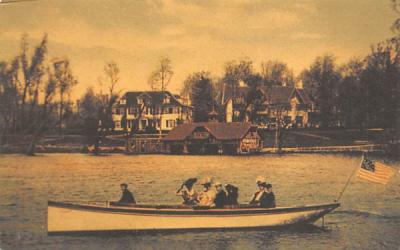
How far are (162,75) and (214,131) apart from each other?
768mm

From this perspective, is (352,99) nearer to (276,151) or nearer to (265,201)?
(276,151)

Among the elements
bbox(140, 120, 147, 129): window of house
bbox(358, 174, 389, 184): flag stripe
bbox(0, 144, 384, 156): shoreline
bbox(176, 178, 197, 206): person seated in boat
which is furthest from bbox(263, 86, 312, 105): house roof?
bbox(140, 120, 147, 129): window of house

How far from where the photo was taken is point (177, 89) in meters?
6.20

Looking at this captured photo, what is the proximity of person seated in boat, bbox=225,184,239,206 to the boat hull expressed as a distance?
4.1 inches

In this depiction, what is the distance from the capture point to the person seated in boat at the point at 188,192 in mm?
5990

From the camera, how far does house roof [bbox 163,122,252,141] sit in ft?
20.4

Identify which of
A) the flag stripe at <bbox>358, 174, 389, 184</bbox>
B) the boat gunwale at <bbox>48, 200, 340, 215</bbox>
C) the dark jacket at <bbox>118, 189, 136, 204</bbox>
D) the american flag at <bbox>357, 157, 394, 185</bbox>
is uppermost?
the american flag at <bbox>357, 157, 394, 185</bbox>

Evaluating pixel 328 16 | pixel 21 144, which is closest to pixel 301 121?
pixel 328 16

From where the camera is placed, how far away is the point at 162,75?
6207 millimetres

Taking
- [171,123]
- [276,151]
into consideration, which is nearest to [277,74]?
[276,151]

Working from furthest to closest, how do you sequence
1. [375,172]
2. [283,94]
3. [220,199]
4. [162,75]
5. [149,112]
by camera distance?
[149,112], [162,75], [283,94], [220,199], [375,172]

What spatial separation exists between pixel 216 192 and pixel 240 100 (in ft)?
3.11

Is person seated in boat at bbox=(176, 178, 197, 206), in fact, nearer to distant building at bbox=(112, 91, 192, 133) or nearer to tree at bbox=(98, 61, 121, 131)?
distant building at bbox=(112, 91, 192, 133)

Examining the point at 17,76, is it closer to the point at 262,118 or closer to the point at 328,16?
the point at 262,118
